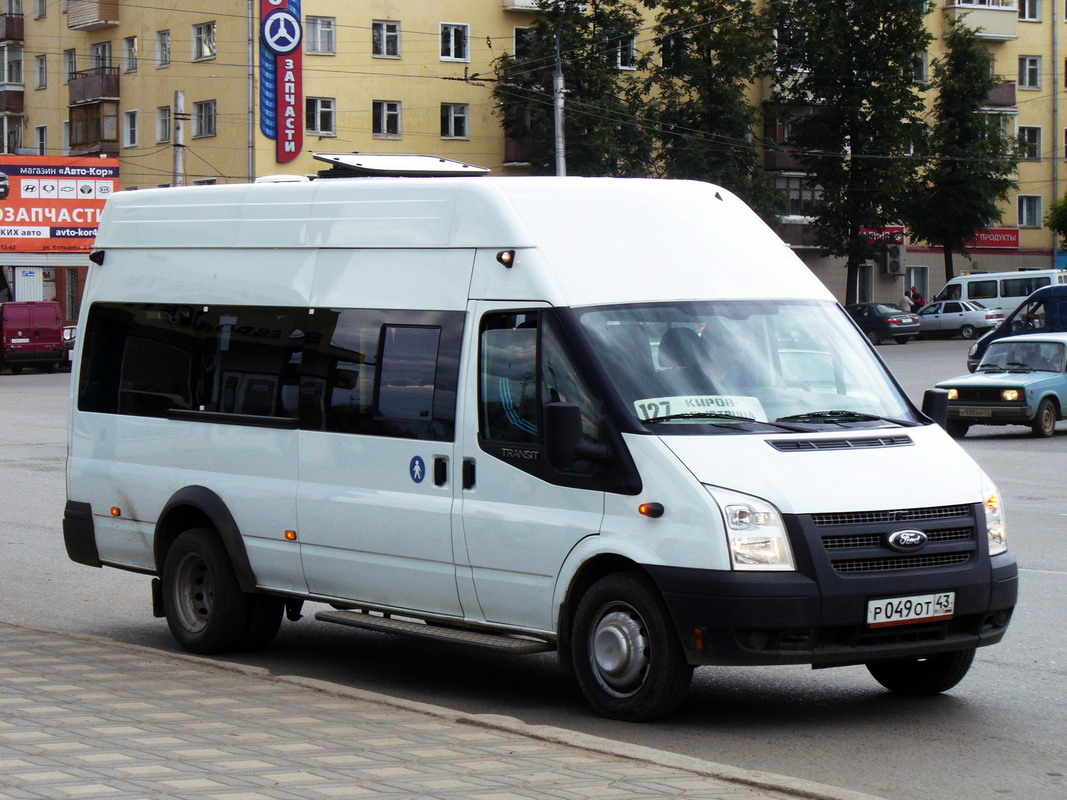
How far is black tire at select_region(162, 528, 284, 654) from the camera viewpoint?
29.9ft

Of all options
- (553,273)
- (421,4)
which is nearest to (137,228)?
(553,273)

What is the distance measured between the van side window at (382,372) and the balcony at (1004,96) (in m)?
72.2

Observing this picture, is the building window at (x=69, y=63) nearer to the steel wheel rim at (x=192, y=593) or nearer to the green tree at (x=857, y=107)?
the green tree at (x=857, y=107)

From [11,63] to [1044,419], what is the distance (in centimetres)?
6127

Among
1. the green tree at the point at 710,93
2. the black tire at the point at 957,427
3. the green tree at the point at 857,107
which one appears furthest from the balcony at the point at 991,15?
the black tire at the point at 957,427

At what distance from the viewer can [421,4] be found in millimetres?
62219

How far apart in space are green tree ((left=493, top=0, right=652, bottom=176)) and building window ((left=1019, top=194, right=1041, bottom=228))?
80.2 feet

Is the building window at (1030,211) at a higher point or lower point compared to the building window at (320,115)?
lower

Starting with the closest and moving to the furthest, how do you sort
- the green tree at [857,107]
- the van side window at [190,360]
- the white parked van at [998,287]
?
the van side window at [190,360]
the green tree at [857,107]
the white parked van at [998,287]

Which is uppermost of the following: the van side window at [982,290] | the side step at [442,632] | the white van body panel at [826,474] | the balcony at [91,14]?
the balcony at [91,14]

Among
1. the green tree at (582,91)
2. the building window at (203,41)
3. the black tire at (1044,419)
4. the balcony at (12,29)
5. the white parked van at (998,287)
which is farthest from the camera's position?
the balcony at (12,29)

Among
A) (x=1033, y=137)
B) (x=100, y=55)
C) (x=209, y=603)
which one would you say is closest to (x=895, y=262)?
(x=1033, y=137)

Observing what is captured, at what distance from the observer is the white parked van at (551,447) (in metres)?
6.88

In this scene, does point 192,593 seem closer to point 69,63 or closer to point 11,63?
point 69,63
